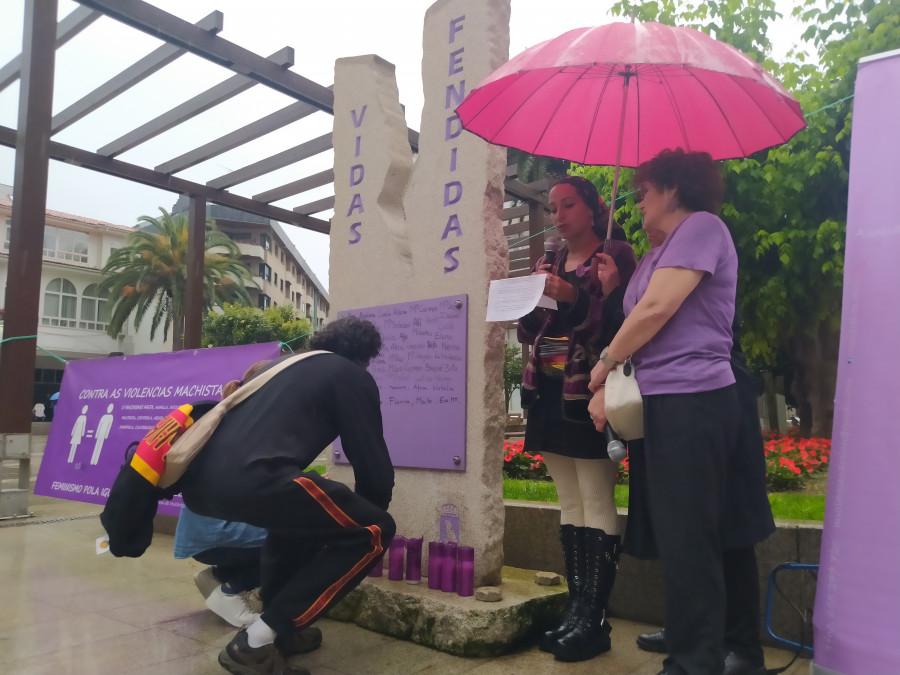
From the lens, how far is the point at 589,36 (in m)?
2.30

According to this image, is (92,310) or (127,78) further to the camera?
(92,310)

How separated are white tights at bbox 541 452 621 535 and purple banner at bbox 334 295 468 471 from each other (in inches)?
23.8

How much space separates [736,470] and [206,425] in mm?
1840

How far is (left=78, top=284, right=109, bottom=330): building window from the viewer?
39062 millimetres

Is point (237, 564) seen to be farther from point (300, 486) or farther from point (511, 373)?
point (511, 373)

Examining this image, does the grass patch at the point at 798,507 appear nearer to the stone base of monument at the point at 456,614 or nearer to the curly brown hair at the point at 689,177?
the stone base of monument at the point at 456,614

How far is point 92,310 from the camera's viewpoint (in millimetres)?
39656

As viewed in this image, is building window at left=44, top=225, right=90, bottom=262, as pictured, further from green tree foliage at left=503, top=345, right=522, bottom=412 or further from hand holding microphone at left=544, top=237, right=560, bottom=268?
hand holding microphone at left=544, top=237, right=560, bottom=268

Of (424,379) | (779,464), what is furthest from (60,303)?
(779,464)

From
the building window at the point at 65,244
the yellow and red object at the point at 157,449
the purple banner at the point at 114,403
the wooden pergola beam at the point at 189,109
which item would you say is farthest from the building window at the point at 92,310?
the yellow and red object at the point at 157,449

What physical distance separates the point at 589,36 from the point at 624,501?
2.60m

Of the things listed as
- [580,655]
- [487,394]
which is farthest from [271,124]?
[580,655]

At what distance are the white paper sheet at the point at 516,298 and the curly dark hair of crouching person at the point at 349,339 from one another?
0.50m

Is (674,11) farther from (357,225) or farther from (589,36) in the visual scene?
(589,36)
